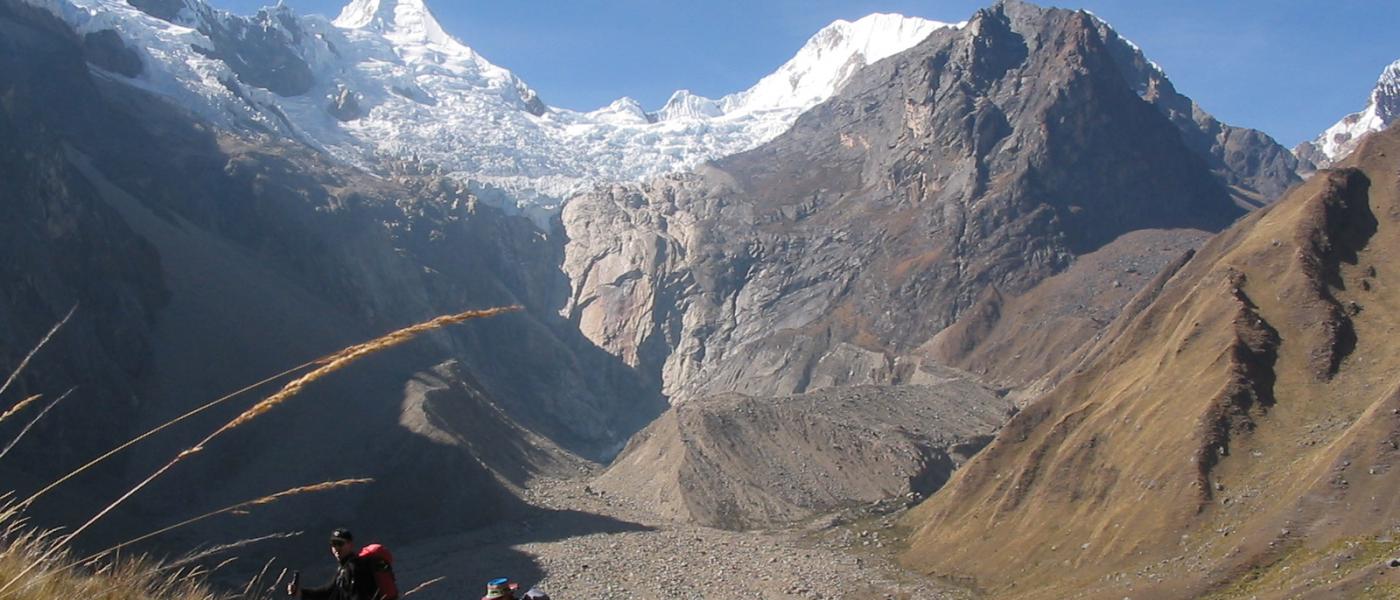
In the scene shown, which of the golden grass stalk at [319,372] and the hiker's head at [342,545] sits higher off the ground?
the golden grass stalk at [319,372]

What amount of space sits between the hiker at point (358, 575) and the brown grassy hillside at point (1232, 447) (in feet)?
148

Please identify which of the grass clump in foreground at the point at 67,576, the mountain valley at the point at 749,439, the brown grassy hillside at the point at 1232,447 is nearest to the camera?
the grass clump in foreground at the point at 67,576

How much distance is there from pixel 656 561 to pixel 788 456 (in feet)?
108

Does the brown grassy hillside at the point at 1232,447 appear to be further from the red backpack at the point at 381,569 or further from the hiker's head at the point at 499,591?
the red backpack at the point at 381,569

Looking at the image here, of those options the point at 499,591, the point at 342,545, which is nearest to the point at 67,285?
the point at 342,545

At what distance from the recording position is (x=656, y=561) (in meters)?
97.8

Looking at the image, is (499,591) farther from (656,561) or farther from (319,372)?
(656,561)

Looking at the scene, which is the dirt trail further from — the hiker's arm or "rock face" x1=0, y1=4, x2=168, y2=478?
the hiker's arm

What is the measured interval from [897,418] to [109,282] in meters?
86.6

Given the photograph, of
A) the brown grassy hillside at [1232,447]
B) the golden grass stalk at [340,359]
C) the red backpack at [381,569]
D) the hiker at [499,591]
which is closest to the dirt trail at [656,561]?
the brown grassy hillside at [1232,447]

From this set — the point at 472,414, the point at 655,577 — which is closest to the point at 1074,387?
the point at 655,577

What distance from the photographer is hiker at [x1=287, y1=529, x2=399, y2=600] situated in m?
10.9

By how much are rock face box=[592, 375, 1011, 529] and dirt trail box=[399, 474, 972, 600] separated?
5266mm

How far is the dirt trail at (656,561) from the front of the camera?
86.9m
